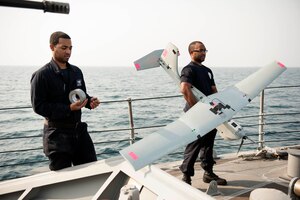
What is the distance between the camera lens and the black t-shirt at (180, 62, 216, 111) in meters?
3.39

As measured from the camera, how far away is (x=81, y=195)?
2.01 meters

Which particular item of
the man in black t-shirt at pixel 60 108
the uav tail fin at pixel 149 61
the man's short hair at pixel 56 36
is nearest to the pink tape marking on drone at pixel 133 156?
the man in black t-shirt at pixel 60 108

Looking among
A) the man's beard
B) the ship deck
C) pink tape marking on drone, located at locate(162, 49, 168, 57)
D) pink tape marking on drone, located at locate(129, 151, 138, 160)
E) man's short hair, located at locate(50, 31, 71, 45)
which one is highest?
pink tape marking on drone, located at locate(162, 49, 168, 57)

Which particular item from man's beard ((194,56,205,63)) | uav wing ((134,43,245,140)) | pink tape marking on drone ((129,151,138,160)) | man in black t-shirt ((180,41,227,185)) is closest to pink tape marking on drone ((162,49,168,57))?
uav wing ((134,43,245,140))

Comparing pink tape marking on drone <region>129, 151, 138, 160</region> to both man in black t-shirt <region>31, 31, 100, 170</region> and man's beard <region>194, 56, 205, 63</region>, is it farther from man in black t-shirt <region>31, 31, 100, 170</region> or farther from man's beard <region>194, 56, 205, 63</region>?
man's beard <region>194, 56, 205, 63</region>

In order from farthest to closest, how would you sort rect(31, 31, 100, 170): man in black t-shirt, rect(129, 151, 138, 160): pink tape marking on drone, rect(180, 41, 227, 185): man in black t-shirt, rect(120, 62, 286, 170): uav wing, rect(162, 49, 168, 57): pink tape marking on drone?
1. rect(162, 49, 168, 57): pink tape marking on drone
2. rect(180, 41, 227, 185): man in black t-shirt
3. rect(31, 31, 100, 170): man in black t-shirt
4. rect(120, 62, 286, 170): uav wing
5. rect(129, 151, 138, 160): pink tape marking on drone

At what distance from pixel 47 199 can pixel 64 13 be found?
1.55 m

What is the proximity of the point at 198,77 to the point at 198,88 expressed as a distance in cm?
17

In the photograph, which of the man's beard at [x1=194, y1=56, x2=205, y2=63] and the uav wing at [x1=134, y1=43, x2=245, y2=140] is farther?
the uav wing at [x1=134, y1=43, x2=245, y2=140]

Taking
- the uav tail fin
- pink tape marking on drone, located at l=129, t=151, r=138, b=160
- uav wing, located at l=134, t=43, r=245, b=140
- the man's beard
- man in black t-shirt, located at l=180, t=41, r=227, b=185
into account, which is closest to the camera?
pink tape marking on drone, located at l=129, t=151, r=138, b=160

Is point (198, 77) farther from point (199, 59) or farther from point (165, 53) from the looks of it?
point (165, 53)

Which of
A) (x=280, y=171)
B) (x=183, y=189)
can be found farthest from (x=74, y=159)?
(x=280, y=171)

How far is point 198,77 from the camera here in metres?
3.48

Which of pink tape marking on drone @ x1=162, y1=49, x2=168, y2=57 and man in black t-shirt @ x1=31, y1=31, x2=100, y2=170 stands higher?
pink tape marking on drone @ x1=162, y1=49, x2=168, y2=57
